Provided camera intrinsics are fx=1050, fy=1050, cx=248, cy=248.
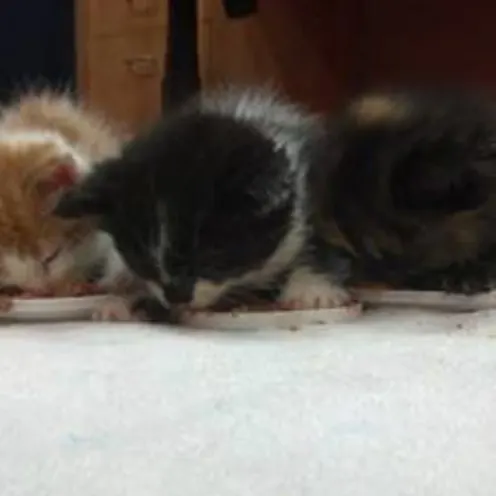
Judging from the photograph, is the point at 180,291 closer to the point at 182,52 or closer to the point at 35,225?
the point at 35,225

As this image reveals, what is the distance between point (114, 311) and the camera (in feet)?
3.77

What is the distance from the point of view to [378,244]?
1162 mm

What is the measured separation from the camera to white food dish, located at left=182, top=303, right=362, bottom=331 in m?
1.09

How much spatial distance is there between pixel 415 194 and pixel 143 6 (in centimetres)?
144

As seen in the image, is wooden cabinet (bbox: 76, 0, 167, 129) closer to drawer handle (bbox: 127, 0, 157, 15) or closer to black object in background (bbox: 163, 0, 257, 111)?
drawer handle (bbox: 127, 0, 157, 15)

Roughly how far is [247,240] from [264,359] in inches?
7.1

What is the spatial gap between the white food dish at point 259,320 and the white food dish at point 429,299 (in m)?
0.11

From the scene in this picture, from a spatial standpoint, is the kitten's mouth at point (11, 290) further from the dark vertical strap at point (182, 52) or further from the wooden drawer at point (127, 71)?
the wooden drawer at point (127, 71)

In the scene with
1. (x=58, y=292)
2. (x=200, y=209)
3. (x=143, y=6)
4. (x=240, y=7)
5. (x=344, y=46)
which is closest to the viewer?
(x=200, y=209)

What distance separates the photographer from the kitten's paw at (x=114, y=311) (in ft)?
3.76

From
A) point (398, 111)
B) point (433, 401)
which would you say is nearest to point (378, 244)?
point (398, 111)

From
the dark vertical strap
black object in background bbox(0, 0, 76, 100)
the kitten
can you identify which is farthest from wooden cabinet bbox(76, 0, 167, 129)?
the kitten

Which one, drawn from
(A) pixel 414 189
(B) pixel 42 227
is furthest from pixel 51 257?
(A) pixel 414 189

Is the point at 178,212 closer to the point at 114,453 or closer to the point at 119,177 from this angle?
the point at 119,177
